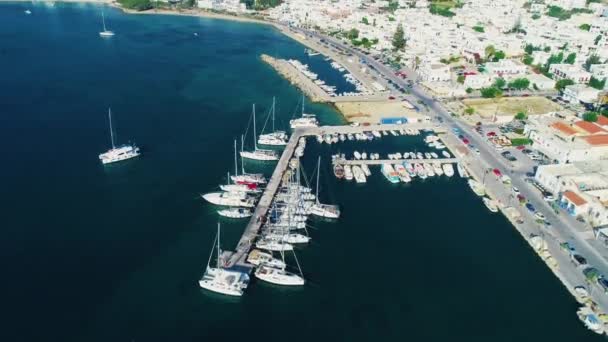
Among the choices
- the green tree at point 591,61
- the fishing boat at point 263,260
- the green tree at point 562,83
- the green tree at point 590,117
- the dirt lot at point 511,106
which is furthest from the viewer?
the green tree at point 591,61

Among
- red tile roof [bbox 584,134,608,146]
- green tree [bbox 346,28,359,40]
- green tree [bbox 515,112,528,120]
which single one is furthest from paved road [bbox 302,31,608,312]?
green tree [bbox 346,28,359,40]

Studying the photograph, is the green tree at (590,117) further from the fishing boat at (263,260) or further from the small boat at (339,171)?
the fishing boat at (263,260)

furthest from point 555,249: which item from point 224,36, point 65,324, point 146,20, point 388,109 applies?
point 146,20

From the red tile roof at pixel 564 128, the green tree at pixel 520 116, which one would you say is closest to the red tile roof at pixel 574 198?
the red tile roof at pixel 564 128

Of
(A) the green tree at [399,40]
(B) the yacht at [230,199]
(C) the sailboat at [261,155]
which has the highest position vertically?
(A) the green tree at [399,40]

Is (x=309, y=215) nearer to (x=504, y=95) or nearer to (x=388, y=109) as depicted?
(x=388, y=109)

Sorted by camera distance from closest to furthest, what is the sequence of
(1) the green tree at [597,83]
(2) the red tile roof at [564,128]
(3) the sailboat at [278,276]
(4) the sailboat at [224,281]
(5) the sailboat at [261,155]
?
(4) the sailboat at [224,281]
(3) the sailboat at [278,276]
(5) the sailboat at [261,155]
(2) the red tile roof at [564,128]
(1) the green tree at [597,83]
